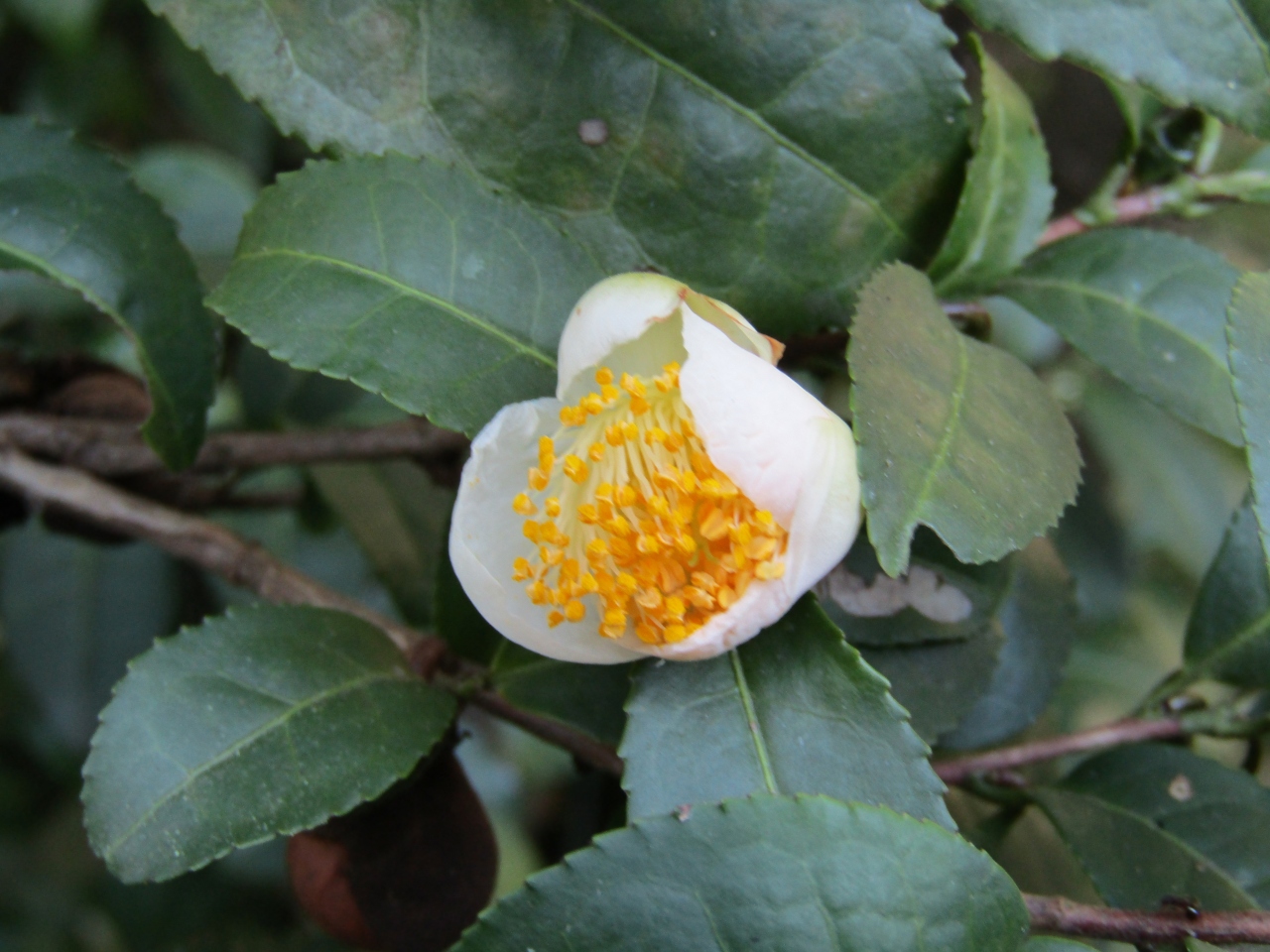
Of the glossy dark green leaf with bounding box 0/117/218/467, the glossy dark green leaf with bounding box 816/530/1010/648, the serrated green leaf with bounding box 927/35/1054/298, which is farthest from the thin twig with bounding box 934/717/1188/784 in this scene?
the glossy dark green leaf with bounding box 0/117/218/467

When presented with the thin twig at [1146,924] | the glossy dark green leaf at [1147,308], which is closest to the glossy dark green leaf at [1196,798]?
the thin twig at [1146,924]

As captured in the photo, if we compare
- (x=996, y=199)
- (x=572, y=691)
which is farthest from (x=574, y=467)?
(x=996, y=199)

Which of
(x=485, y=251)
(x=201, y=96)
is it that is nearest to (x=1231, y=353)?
(x=485, y=251)

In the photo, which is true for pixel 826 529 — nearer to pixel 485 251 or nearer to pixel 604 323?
pixel 604 323

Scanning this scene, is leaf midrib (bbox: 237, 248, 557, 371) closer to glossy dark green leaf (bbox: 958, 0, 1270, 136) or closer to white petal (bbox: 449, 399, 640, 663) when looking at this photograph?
white petal (bbox: 449, 399, 640, 663)

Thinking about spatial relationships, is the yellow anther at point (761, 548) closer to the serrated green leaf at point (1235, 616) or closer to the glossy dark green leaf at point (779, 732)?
the glossy dark green leaf at point (779, 732)

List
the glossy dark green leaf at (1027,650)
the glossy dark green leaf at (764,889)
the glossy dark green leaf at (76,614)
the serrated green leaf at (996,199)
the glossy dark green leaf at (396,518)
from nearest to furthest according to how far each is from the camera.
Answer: the glossy dark green leaf at (764,889)
the serrated green leaf at (996,199)
the glossy dark green leaf at (1027,650)
the glossy dark green leaf at (396,518)
the glossy dark green leaf at (76,614)
